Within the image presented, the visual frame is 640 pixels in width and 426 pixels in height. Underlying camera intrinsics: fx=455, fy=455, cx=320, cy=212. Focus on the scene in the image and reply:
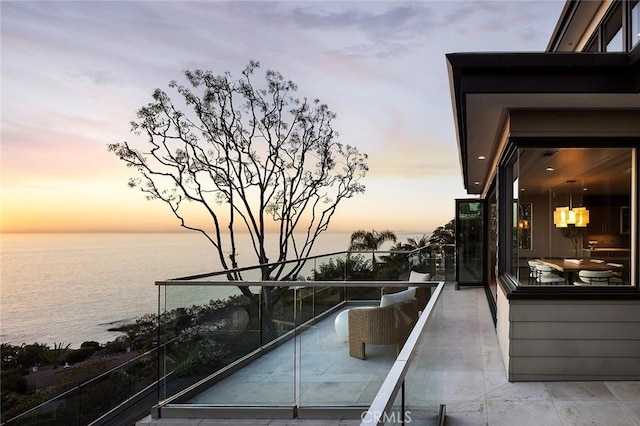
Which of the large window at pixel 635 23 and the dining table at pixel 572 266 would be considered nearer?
the large window at pixel 635 23

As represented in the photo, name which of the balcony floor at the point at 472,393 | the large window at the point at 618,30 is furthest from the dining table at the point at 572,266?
the large window at the point at 618,30

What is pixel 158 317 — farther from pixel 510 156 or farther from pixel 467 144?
pixel 467 144

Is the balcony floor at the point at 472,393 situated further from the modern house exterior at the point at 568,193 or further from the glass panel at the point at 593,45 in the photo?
the glass panel at the point at 593,45

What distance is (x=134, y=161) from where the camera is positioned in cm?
1365

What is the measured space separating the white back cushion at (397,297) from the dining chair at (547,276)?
1.63 metres

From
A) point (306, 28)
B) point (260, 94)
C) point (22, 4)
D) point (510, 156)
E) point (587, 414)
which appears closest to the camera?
point (587, 414)

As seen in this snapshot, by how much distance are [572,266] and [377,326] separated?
2.36 m

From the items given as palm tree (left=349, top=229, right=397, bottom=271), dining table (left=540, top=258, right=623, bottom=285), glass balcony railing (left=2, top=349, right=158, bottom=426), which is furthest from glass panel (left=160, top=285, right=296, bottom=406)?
palm tree (left=349, top=229, right=397, bottom=271)

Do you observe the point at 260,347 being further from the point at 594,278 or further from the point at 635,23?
the point at 635,23

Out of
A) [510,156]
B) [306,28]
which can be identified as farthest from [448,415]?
[306,28]

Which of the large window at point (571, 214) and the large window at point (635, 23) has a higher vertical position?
the large window at point (635, 23)

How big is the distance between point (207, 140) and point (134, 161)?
2.29 metres

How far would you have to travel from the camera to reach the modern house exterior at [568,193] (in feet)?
12.3

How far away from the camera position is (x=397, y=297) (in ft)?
13.9
